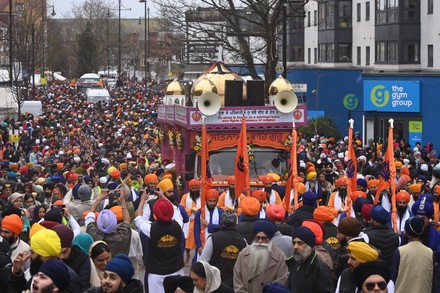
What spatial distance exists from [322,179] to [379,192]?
13.6ft

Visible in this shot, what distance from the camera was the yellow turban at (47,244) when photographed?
30.3 ft

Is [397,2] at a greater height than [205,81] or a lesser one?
greater

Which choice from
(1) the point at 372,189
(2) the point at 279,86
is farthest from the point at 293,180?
(2) the point at 279,86

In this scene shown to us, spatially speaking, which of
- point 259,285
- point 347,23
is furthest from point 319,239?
point 347,23

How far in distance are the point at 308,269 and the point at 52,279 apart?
256 centimetres

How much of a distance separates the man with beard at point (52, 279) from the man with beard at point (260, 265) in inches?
98.9

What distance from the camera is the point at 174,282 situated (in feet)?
27.0

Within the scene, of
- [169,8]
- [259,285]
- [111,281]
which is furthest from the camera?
[169,8]

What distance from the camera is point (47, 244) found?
30.3ft

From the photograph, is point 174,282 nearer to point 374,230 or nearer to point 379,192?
point 374,230

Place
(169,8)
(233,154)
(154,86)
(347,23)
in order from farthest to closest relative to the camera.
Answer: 1. (154,86)
2. (347,23)
3. (169,8)
4. (233,154)

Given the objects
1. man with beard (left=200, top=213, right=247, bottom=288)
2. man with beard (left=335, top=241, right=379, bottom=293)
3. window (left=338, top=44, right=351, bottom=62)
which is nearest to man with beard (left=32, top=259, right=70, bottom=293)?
man with beard (left=335, top=241, right=379, bottom=293)

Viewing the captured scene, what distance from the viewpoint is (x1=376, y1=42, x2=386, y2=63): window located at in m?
48.1

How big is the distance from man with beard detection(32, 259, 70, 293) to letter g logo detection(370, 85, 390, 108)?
34.4 metres
